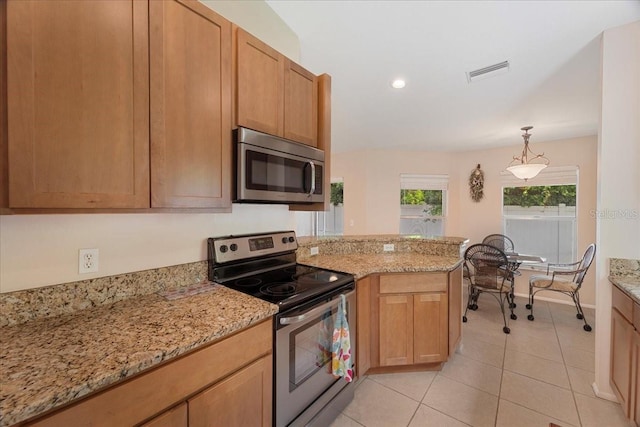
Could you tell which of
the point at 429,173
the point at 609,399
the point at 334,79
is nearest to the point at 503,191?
the point at 429,173

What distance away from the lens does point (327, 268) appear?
6.48ft

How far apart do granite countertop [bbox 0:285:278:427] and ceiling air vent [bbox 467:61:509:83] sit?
2538 millimetres

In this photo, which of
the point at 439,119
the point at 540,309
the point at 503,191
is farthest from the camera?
the point at 503,191

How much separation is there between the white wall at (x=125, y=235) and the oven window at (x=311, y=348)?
75 centimetres

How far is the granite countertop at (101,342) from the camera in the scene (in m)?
0.67

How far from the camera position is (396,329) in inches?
82.1

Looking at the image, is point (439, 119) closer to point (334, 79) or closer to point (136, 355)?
point (334, 79)

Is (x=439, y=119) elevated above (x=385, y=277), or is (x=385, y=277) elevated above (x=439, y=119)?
(x=439, y=119)

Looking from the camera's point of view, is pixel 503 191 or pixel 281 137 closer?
pixel 281 137

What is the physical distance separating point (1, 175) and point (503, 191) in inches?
219

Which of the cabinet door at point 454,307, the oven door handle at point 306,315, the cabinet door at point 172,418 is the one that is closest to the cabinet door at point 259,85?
the oven door handle at point 306,315

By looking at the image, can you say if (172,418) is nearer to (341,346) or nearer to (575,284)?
(341,346)

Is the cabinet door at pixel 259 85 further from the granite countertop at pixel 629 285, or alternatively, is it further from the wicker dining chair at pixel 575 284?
the wicker dining chair at pixel 575 284

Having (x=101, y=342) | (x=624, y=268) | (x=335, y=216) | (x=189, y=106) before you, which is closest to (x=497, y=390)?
(x=624, y=268)
